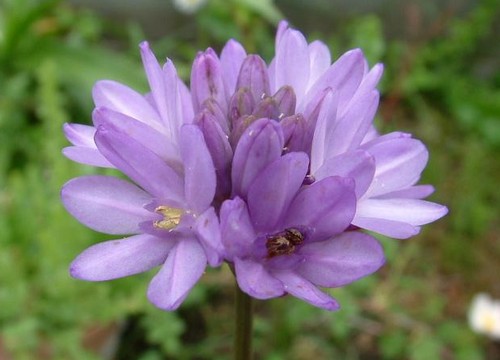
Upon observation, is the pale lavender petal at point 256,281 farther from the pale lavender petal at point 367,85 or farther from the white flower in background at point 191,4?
the white flower in background at point 191,4

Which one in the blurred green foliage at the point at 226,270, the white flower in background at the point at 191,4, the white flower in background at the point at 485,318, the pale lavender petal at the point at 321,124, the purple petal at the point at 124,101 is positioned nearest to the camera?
the pale lavender petal at the point at 321,124

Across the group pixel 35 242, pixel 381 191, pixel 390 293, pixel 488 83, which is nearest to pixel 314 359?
pixel 390 293

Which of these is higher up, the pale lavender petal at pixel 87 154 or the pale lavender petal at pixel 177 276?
the pale lavender petal at pixel 87 154

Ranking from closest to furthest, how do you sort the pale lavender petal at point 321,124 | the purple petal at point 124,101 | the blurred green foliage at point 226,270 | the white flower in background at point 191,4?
the pale lavender petal at point 321,124
the purple petal at point 124,101
the blurred green foliage at point 226,270
the white flower in background at point 191,4

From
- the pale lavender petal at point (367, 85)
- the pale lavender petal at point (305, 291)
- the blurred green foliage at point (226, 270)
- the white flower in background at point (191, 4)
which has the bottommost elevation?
the blurred green foliage at point (226, 270)

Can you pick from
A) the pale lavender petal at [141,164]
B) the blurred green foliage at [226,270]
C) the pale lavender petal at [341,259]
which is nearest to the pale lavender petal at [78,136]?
the pale lavender petal at [141,164]

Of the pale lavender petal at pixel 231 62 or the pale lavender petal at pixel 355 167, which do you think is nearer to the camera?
the pale lavender petal at pixel 355 167

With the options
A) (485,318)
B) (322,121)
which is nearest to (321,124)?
(322,121)
